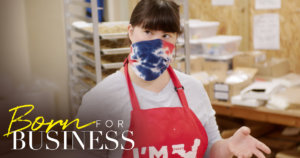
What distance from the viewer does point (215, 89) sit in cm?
285

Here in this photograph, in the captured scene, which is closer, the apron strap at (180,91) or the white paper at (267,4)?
the apron strap at (180,91)

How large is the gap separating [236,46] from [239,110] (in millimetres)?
786

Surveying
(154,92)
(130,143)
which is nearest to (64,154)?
(130,143)

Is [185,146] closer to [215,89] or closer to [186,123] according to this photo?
[186,123]

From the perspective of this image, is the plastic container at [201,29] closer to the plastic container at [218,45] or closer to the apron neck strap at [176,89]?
the plastic container at [218,45]

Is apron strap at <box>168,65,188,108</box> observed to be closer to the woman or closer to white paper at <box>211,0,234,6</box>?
the woman

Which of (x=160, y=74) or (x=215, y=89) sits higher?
(x=160, y=74)

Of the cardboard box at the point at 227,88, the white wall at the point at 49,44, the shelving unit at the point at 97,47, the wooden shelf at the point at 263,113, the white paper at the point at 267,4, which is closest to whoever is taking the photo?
the shelving unit at the point at 97,47

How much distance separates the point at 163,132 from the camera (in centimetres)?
123

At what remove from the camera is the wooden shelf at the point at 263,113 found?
8.10 ft

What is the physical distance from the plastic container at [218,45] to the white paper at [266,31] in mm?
284

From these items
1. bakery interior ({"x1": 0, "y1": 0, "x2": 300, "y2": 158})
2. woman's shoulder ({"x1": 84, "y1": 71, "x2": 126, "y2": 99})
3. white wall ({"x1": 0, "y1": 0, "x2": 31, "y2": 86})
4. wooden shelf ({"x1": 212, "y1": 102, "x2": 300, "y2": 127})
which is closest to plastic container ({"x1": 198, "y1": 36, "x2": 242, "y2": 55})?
bakery interior ({"x1": 0, "y1": 0, "x2": 300, "y2": 158})

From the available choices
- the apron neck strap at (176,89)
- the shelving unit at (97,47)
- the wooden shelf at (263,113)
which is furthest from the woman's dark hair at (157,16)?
the wooden shelf at (263,113)

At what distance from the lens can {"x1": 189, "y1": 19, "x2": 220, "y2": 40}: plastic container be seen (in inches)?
126
